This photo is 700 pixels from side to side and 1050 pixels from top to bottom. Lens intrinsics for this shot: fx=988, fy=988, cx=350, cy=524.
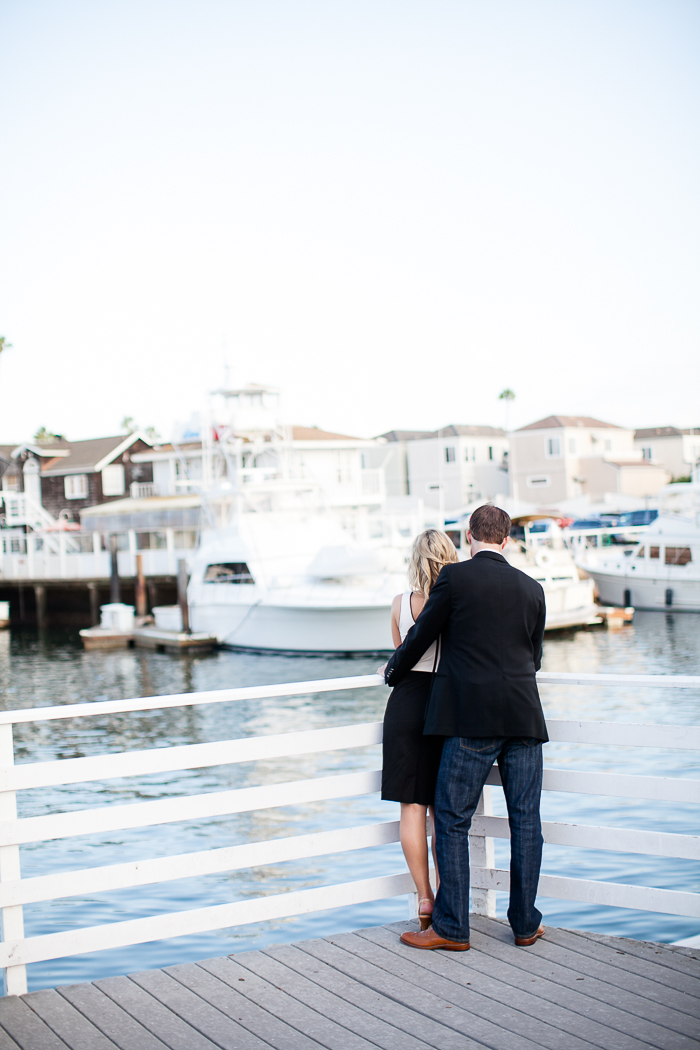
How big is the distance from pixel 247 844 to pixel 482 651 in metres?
1.36

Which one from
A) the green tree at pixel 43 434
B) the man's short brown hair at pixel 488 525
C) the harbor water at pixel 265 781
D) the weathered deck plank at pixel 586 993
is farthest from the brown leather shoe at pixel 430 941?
the green tree at pixel 43 434

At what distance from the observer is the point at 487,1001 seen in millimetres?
3873

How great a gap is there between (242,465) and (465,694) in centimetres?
3081

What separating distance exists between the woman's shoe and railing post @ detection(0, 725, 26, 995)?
174 cm

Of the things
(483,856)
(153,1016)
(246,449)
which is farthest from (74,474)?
(153,1016)

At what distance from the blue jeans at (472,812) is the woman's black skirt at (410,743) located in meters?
0.11

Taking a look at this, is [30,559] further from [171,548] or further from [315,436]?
[315,436]

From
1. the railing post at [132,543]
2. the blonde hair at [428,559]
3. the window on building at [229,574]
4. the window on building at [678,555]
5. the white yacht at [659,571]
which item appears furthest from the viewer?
the railing post at [132,543]

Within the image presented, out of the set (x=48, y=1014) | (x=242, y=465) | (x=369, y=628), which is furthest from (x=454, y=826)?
(x=242, y=465)

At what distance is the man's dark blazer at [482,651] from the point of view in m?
4.18

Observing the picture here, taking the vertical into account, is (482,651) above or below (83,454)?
below

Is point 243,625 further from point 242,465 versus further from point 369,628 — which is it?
point 242,465

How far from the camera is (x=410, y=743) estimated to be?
14.6 feet

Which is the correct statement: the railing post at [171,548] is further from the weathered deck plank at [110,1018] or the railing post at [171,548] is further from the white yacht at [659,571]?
the weathered deck plank at [110,1018]
